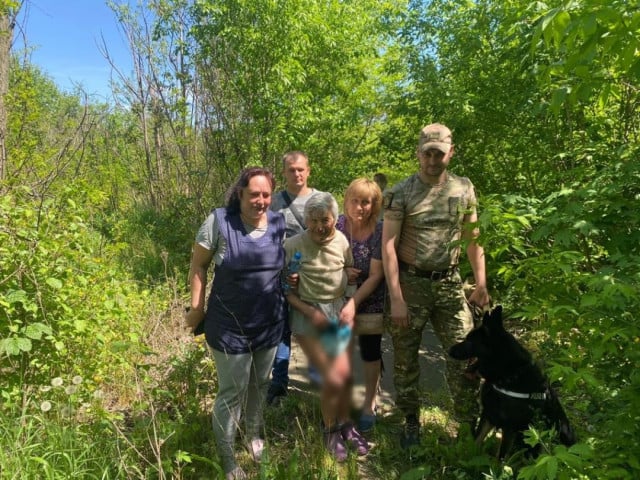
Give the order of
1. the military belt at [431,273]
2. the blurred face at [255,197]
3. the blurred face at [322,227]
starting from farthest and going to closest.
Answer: the military belt at [431,273] < the blurred face at [255,197] < the blurred face at [322,227]

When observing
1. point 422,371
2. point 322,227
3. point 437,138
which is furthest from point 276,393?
point 322,227

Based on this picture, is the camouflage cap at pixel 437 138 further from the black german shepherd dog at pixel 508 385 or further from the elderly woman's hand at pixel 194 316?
the elderly woman's hand at pixel 194 316

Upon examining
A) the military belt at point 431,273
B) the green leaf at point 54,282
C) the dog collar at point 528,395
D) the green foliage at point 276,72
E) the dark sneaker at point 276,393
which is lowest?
the dark sneaker at point 276,393

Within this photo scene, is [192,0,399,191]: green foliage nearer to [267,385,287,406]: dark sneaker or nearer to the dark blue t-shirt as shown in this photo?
[267,385,287,406]: dark sneaker

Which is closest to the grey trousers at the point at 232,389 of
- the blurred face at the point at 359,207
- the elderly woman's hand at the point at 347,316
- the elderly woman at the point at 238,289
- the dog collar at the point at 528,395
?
the elderly woman at the point at 238,289

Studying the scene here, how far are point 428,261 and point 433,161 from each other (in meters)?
0.59

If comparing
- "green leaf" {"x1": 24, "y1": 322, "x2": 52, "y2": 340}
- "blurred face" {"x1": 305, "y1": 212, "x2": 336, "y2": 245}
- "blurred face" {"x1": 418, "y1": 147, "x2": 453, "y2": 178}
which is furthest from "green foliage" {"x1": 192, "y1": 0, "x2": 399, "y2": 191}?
"blurred face" {"x1": 305, "y1": 212, "x2": 336, "y2": 245}

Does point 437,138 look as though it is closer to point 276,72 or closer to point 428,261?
point 428,261

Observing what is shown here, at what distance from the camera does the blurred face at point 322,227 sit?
1431 millimetres

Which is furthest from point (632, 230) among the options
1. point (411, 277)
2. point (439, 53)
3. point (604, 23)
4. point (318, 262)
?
point (439, 53)

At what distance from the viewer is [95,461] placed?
92.7 inches

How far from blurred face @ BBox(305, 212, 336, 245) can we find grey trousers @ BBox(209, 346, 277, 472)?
1.20m

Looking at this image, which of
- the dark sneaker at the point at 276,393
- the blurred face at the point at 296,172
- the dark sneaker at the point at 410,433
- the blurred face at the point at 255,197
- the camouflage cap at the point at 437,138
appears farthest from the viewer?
the dark sneaker at the point at 276,393

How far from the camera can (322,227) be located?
149 centimetres
